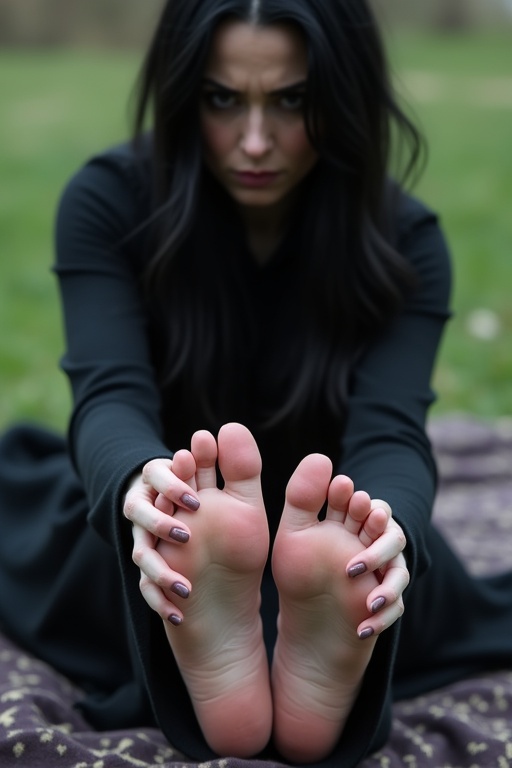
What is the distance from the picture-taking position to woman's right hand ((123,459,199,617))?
1115mm

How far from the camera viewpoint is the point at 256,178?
58.7 inches

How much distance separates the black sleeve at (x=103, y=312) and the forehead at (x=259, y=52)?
0.25 m

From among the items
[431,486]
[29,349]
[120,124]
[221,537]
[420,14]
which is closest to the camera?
[221,537]

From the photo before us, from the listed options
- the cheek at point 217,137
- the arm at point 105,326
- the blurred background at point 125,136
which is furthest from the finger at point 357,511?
the blurred background at point 125,136

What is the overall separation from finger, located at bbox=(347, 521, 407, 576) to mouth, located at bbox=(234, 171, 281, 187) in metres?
0.51

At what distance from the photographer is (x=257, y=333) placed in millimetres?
1643

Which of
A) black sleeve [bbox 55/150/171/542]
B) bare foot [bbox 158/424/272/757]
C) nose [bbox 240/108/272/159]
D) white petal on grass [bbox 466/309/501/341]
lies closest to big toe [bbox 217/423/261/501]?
bare foot [bbox 158/424/272/757]

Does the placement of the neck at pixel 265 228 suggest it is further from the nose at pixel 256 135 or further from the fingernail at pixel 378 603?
the fingernail at pixel 378 603

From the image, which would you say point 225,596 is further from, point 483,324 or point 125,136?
point 125,136

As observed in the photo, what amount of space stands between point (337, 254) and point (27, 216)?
312cm

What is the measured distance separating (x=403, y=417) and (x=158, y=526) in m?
0.49

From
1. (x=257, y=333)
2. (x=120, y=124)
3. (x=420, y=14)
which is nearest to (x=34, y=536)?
(x=257, y=333)

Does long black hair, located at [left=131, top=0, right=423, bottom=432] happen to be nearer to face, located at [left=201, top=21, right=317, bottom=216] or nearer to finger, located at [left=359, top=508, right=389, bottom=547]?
face, located at [left=201, top=21, right=317, bottom=216]

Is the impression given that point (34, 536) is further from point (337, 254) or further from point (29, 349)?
point (29, 349)
